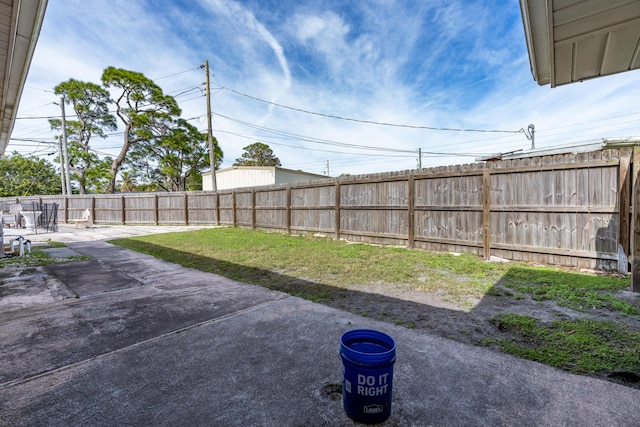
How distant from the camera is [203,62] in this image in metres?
17.1

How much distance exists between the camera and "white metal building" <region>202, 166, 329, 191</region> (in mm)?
19844

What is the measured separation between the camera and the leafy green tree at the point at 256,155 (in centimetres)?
4466

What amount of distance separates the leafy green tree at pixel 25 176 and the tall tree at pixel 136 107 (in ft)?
57.6

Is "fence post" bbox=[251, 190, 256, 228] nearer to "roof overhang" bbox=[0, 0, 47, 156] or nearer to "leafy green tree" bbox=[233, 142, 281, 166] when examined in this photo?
"roof overhang" bbox=[0, 0, 47, 156]

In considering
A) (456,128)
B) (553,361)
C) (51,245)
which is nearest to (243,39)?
(51,245)

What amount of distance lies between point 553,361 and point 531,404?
2.23 feet

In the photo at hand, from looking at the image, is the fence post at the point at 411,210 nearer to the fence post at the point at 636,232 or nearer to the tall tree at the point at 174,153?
the fence post at the point at 636,232

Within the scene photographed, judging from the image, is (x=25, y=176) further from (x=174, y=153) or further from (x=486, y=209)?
(x=486, y=209)

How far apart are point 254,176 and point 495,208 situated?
56.4ft

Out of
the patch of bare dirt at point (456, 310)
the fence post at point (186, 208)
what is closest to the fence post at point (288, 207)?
the patch of bare dirt at point (456, 310)

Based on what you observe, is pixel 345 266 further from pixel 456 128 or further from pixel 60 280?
pixel 456 128

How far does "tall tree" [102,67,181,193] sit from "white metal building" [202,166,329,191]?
6.92 metres

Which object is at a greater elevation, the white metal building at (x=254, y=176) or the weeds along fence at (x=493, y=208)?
the white metal building at (x=254, y=176)

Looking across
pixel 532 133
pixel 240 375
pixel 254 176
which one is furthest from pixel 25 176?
pixel 532 133
